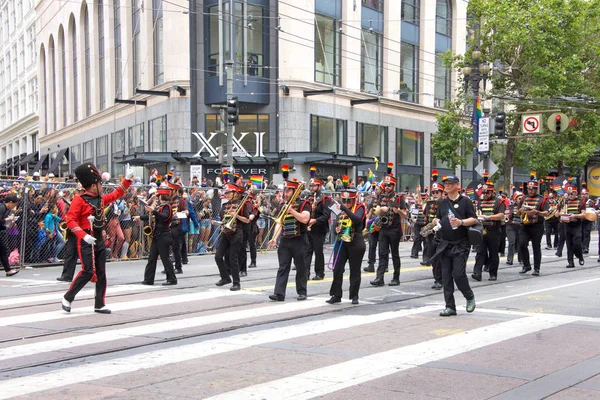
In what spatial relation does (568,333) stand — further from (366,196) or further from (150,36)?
(150,36)

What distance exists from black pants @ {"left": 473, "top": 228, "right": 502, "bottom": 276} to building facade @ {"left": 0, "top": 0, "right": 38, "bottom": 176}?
48.7 meters

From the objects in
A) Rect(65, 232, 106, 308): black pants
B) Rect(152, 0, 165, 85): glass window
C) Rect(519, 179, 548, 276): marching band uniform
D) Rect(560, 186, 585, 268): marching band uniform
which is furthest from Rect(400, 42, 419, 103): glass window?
Rect(65, 232, 106, 308): black pants

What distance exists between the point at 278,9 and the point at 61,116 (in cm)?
2683

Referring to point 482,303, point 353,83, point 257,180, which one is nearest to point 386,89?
point 353,83

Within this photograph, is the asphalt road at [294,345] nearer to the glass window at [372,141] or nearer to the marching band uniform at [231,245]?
the marching band uniform at [231,245]

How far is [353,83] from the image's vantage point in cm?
3812

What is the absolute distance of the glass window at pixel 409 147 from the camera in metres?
42.8

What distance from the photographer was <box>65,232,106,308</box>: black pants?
976 centimetres

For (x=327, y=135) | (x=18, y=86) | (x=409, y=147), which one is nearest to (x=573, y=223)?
(x=327, y=135)

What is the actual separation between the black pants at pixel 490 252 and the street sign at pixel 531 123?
16.1 m

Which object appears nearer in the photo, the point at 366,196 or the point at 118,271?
the point at 118,271

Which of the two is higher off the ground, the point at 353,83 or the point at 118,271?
the point at 353,83

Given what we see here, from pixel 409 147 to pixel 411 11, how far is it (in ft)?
26.1

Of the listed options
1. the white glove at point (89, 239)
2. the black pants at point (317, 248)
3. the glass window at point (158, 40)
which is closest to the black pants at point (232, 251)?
the black pants at point (317, 248)
